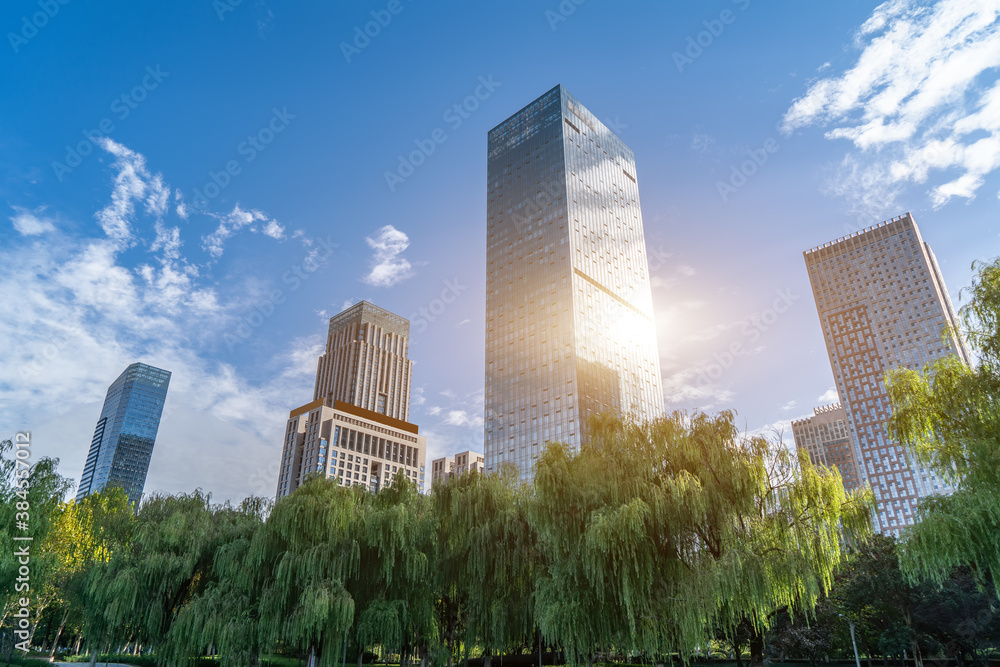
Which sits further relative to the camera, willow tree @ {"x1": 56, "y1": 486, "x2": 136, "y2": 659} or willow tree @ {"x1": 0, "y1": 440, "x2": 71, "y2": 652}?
willow tree @ {"x1": 56, "y1": 486, "x2": 136, "y2": 659}

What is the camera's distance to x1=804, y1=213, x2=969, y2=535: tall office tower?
339 ft

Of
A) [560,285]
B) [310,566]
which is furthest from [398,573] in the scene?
[560,285]

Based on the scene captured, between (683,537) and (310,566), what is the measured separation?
1409cm

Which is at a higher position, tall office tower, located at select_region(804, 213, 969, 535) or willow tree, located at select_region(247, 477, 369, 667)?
tall office tower, located at select_region(804, 213, 969, 535)

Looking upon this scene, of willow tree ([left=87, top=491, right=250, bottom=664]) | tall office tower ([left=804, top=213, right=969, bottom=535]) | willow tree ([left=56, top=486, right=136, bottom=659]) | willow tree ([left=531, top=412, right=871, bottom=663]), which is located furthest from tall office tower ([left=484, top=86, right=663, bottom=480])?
willow tree ([left=531, top=412, right=871, bottom=663])

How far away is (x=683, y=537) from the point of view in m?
18.0

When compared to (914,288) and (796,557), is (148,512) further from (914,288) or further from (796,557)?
(914,288)

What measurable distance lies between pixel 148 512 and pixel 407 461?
3961 inches

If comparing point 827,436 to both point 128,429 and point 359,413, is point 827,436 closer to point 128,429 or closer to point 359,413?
point 359,413

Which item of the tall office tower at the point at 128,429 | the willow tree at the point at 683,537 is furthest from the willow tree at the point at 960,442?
the tall office tower at the point at 128,429

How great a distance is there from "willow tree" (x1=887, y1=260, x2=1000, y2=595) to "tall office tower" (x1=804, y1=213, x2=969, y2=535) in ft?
332

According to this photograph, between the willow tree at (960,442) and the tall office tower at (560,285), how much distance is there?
59322 millimetres

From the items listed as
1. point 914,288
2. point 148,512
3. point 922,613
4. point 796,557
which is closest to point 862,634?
point 922,613

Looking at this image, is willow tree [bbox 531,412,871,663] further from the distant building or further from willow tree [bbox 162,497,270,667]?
the distant building
